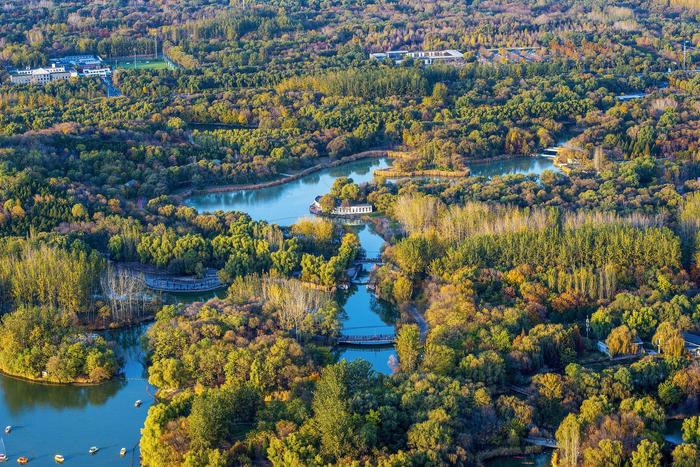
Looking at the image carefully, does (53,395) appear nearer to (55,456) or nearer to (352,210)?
(55,456)

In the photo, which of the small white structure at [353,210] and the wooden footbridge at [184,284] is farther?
the small white structure at [353,210]

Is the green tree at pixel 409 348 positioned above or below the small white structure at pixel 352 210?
above

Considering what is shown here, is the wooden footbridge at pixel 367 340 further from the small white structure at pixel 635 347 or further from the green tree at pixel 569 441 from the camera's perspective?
the green tree at pixel 569 441

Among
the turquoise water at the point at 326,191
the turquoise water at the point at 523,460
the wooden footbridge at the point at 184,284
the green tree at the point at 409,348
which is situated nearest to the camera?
the turquoise water at the point at 523,460

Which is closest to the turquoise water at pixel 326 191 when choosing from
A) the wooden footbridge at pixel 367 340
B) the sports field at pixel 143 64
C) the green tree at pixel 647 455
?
the wooden footbridge at pixel 367 340

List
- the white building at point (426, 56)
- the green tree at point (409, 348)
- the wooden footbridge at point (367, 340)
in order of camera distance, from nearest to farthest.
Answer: the green tree at point (409, 348)
the wooden footbridge at point (367, 340)
the white building at point (426, 56)

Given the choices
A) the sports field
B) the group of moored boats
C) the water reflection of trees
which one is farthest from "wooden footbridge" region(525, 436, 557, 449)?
the sports field

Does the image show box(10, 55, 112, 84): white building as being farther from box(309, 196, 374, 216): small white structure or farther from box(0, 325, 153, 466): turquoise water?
box(0, 325, 153, 466): turquoise water
